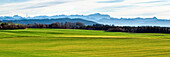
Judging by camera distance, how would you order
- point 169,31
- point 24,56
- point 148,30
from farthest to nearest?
point 148,30
point 169,31
point 24,56

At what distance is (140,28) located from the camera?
101312 mm

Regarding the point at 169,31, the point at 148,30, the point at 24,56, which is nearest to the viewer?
the point at 24,56

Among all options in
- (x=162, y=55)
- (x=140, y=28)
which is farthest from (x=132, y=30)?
(x=162, y=55)

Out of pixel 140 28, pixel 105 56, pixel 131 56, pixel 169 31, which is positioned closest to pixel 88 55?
pixel 105 56

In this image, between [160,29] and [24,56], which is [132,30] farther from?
[24,56]

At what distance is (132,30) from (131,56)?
75.2 meters

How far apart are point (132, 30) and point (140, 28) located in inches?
139

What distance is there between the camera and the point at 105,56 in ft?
87.4

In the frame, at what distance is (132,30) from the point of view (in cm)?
10025

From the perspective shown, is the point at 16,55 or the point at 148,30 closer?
the point at 16,55

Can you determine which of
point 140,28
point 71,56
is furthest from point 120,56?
point 140,28

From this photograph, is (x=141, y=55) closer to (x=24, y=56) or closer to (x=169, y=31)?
(x=24, y=56)

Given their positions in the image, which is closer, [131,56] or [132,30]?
[131,56]

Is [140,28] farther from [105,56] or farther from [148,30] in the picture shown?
[105,56]
